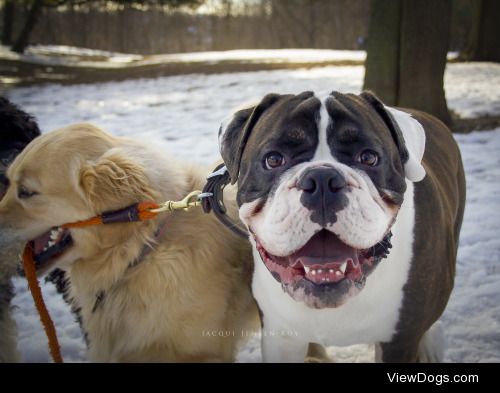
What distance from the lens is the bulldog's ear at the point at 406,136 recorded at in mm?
2064

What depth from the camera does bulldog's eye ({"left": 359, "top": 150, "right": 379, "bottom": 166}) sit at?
77.8 inches

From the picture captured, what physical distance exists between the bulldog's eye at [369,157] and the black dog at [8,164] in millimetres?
1783

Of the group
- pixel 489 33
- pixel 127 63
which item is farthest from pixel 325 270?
pixel 127 63

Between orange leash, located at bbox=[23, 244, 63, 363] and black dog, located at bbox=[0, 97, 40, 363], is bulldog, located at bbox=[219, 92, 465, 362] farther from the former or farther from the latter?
black dog, located at bbox=[0, 97, 40, 363]

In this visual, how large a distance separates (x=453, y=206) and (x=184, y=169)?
1605 mm

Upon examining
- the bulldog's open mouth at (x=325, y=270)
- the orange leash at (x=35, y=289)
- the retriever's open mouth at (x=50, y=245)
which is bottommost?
the orange leash at (x=35, y=289)

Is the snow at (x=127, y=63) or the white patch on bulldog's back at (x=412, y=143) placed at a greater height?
the snow at (x=127, y=63)

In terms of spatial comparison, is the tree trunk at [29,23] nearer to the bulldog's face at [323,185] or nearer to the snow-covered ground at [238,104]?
the snow-covered ground at [238,104]

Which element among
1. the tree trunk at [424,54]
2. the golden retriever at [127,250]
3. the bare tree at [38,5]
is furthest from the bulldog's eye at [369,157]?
the bare tree at [38,5]

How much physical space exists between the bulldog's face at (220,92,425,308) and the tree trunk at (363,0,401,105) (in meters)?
4.76

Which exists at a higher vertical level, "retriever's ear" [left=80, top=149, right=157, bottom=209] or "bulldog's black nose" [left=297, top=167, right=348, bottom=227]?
"bulldog's black nose" [left=297, top=167, right=348, bottom=227]

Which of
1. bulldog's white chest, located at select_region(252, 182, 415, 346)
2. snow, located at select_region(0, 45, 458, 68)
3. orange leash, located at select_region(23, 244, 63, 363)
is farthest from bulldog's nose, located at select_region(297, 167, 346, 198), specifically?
snow, located at select_region(0, 45, 458, 68)

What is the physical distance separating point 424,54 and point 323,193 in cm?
541

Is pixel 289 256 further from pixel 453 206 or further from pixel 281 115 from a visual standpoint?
pixel 453 206
